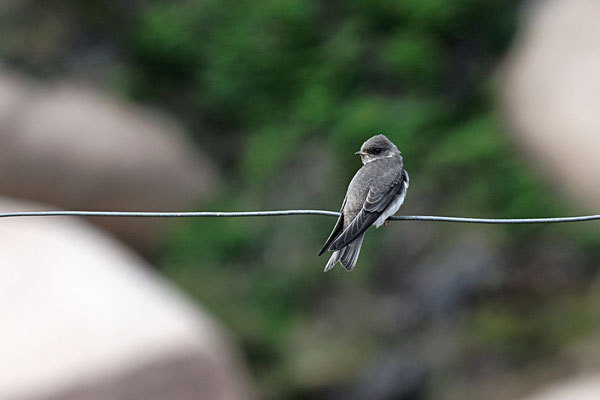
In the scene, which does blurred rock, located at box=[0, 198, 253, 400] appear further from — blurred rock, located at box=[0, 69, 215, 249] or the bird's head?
the bird's head

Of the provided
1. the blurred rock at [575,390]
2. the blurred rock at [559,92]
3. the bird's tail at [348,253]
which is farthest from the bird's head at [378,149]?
the blurred rock at [559,92]

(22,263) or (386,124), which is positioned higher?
(386,124)

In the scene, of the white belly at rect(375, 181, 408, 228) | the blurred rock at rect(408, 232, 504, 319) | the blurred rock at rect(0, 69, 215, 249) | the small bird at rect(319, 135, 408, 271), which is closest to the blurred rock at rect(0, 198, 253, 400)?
the blurred rock at rect(408, 232, 504, 319)

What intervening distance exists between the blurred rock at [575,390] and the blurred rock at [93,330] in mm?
3908

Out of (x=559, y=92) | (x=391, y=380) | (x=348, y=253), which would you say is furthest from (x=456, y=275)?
(x=348, y=253)

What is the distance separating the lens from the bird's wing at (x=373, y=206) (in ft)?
21.8

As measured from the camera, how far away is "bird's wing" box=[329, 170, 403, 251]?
21.8 feet

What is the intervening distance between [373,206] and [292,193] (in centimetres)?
1076

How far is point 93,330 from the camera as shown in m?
12.8

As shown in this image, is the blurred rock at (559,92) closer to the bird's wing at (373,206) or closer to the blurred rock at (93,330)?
the blurred rock at (93,330)

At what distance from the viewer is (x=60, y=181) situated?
758 inches

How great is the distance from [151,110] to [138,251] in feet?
8.73

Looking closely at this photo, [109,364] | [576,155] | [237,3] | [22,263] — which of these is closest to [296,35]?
[237,3]

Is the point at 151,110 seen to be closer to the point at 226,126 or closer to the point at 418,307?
the point at 226,126
